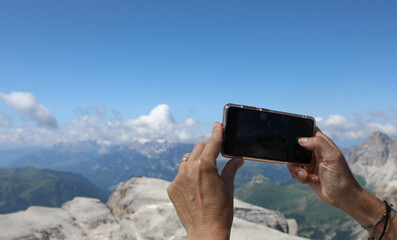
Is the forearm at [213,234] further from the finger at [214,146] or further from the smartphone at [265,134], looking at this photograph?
the smartphone at [265,134]

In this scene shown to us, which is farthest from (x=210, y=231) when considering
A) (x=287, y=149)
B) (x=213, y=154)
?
(x=287, y=149)

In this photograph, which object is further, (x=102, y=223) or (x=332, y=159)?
(x=102, y=223)

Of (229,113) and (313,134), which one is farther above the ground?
(229,113)

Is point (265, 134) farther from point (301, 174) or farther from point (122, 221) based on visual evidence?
point (122, 221)

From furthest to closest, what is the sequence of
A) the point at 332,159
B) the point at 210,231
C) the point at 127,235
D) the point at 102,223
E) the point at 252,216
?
the point at 252,216 → the point at 102,223 → the point at 127,235 → the point at 332,159 → the point at 210,231

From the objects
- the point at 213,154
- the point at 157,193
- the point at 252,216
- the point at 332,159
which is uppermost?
the point at 213,154

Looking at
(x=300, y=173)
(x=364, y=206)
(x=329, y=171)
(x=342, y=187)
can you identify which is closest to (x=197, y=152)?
(x=300, y=173)

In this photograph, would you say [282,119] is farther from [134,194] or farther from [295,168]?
[134,194]
